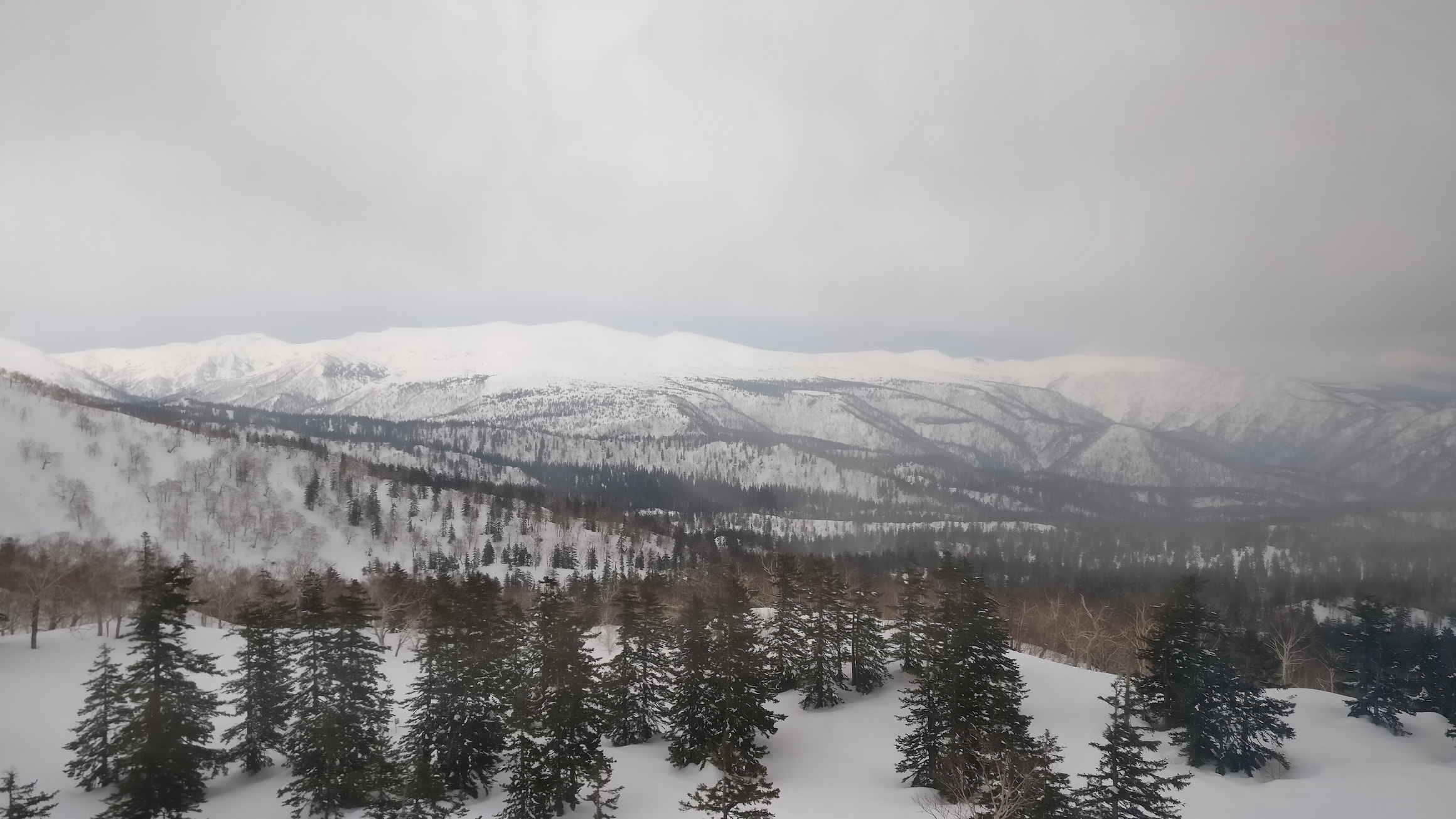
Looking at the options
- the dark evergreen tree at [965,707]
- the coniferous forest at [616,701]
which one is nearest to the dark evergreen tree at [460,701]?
the coniferous forest at [616,701]

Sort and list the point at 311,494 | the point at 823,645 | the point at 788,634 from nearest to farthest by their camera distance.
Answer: the point at 823,645 → the point at 788,634 → the point at 311,494

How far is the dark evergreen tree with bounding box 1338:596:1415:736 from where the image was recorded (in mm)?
33281

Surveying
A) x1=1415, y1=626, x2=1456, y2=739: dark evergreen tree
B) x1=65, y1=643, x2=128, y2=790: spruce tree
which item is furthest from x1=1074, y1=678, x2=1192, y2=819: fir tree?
x1=65, y1=643, x2=128, y2=790: spruce tree

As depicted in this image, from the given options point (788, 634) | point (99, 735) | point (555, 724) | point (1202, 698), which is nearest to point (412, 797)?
point (555, 724)

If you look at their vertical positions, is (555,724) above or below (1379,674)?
below

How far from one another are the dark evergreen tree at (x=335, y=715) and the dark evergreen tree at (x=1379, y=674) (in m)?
51.9

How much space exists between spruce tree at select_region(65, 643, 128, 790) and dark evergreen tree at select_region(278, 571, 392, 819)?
248 inches

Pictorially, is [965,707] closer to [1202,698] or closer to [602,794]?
[1202,698]

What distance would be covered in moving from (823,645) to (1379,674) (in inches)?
1259

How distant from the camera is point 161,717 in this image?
25172 mm

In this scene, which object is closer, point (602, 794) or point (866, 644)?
point (602, 794)

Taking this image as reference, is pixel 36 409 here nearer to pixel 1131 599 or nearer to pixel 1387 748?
pixel 1387 748

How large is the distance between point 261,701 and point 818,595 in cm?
3481

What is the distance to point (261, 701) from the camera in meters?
31.4
